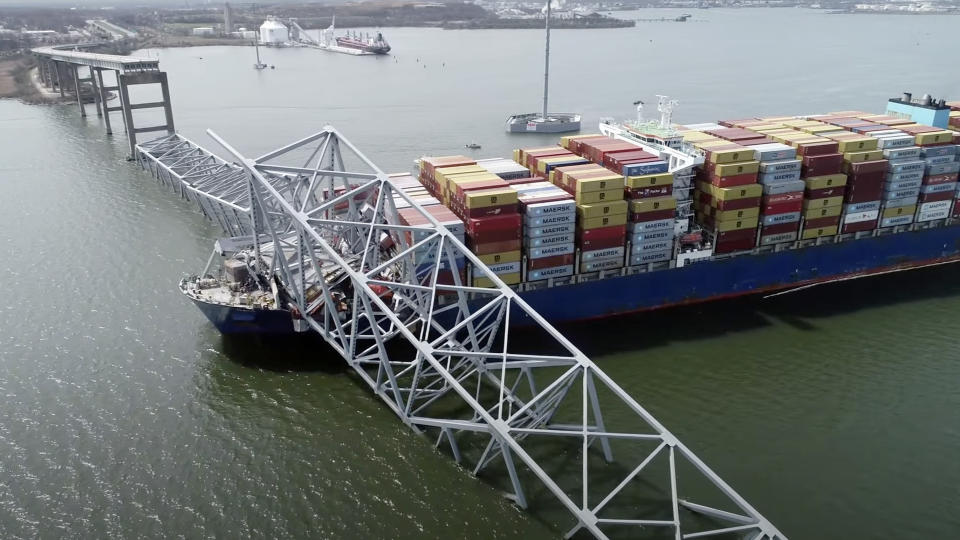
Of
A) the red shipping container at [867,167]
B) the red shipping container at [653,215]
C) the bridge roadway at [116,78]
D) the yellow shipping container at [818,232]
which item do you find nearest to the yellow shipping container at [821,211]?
the yellow shipping container at [818,232]

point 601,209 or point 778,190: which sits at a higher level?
point 778,190

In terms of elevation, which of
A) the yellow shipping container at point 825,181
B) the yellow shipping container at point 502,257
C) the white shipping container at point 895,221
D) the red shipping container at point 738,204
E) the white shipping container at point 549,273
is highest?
the yellow shipping container at point 825,181

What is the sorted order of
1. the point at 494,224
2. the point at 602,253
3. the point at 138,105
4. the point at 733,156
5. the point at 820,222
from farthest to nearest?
the point at 138,105, the point at 820,222, the point at 733,156, the point at 602,253, the point at 494,224

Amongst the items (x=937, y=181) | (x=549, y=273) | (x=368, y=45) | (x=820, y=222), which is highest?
(x=368, y=45)

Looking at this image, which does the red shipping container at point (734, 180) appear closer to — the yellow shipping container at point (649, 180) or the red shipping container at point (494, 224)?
the yellow shipping container at point (649, 180)

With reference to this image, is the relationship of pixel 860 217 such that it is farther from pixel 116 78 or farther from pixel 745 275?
pixel 116 78

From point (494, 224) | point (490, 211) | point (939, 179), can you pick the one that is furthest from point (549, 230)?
point (939, 179)
